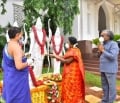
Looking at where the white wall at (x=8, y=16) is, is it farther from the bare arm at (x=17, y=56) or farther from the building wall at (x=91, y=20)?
the bare arm at (x=17, y=56)

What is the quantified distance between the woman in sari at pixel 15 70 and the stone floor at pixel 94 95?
3.05m

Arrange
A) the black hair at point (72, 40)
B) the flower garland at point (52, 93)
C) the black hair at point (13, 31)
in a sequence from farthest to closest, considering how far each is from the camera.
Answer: the flower garland at point (52, 93), the black hair at point (72, 40), the black hair at point (13, 31)

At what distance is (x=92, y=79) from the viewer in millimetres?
12688

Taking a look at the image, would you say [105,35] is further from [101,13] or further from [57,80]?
[101,13]

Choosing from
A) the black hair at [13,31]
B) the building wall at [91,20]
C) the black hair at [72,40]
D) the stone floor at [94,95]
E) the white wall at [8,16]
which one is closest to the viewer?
the black hair at [13,31]

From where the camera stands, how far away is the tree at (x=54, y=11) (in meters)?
15.1

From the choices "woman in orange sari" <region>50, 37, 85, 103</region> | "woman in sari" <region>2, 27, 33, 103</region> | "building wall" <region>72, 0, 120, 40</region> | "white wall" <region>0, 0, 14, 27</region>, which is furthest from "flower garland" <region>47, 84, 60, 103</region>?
"building wall" <region>72, 0, 120, 40</region>

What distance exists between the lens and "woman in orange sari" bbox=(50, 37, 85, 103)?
7535 mm

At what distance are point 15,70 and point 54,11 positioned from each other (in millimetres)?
9494

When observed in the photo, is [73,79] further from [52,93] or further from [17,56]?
[17,56]

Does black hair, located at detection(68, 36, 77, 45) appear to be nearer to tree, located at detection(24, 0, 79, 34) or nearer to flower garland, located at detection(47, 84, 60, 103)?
flower garland, located at detection(47, 84, 60, 103)

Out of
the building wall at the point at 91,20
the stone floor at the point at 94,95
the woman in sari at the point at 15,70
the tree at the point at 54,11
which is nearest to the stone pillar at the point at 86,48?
the building wall at the point at 91,20

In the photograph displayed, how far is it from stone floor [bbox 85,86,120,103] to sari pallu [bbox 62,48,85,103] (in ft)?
4.38

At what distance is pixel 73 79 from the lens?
7680 millimetres
